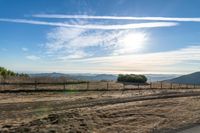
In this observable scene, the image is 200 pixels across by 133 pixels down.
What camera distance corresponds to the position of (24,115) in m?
20.5

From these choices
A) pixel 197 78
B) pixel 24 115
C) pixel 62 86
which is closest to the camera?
pixel 24 115

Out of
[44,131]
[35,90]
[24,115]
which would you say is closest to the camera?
[44,131]

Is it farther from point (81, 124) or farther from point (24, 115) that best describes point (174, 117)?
point (24, 115)

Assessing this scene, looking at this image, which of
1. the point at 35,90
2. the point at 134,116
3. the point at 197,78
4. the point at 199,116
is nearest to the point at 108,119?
the point at 134,116

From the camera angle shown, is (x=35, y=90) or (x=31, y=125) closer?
(x=31, y=125)

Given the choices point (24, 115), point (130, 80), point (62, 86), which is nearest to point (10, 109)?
point (24, 115)

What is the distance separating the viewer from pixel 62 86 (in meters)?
45.7

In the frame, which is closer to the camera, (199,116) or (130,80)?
(199,116)

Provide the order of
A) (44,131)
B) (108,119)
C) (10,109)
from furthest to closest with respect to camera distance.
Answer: (10,109) < (108,119) < (44,131)

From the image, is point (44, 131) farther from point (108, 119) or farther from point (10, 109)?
point (10, 109)

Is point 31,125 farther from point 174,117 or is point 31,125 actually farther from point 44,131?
point 174,117

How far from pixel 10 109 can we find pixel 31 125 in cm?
874

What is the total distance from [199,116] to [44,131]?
8.83 meters

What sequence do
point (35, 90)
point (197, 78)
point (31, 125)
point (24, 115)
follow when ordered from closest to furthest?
1. point (31, 125)
2. point (24, 115)
3. point (35, 90)
4. point (197, 78)
